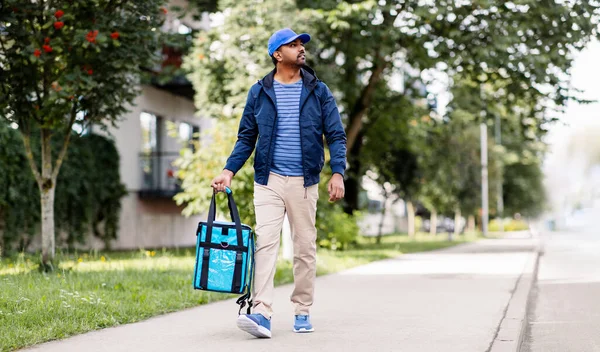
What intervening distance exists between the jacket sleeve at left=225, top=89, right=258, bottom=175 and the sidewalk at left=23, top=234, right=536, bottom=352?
1.20 metres

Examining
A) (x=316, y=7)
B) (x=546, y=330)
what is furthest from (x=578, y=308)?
(x=316, y=7)

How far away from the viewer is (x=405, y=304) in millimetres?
8906

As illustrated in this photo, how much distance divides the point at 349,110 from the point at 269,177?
2013cm

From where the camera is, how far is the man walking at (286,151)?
20.9 ft

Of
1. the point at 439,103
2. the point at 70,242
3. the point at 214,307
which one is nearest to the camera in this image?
the point at 214,307

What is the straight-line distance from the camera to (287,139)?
6.38 metres

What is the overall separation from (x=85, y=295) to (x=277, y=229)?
8.44ft

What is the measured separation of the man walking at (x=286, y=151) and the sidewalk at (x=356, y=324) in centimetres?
49

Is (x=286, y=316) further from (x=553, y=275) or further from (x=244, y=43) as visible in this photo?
(x=244, y=43)

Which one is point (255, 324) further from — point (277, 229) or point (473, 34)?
point (473, 34)

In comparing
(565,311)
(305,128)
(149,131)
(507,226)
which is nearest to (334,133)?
(305,128)

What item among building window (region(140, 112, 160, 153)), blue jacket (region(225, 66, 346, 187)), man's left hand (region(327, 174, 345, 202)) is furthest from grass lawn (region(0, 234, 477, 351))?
building window (region(140, 112, 160, 153))

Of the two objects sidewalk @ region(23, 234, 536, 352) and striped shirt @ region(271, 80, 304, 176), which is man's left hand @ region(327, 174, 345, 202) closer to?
striped shirt @ region(271, 80, 304, 176)

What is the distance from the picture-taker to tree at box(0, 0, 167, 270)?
10.6 m
